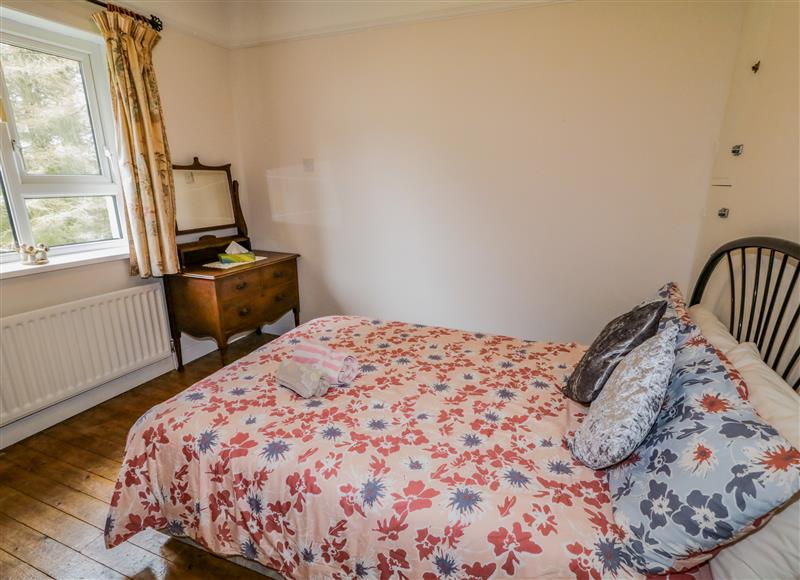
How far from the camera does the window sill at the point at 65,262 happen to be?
195 cm

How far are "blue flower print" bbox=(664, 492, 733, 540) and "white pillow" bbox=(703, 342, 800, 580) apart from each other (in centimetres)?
8

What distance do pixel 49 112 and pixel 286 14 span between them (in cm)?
167

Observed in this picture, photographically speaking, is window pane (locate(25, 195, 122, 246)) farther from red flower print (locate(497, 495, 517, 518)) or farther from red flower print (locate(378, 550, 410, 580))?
red flower print (locate(497, 495, 517, 518))

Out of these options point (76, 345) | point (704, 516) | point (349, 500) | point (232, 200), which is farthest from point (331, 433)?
point (232, 200)

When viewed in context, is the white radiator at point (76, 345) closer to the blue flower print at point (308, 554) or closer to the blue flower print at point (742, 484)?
the blue flower print at point (308, 554)

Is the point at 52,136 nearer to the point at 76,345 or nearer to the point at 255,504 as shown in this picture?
the point at 76,345

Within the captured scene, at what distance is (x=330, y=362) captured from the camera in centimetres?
158

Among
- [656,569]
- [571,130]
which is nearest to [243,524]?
[656,569]

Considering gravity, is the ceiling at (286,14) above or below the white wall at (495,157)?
above

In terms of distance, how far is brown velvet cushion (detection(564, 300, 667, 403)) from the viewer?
4.32 ft

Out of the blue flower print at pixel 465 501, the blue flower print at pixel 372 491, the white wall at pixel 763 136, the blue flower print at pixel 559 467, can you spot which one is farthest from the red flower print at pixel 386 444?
the white wall at pixel 763 136

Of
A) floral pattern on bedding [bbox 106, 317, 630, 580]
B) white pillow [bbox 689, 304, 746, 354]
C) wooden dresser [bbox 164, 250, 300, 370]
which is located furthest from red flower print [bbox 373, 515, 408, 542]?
wooden dresser [bbox 164, 250, 300, 370]

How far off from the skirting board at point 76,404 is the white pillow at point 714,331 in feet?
10.2

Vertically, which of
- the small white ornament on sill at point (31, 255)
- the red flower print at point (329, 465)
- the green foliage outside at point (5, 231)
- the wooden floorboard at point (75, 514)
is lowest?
the wooden floorboard at point (75, 514)
